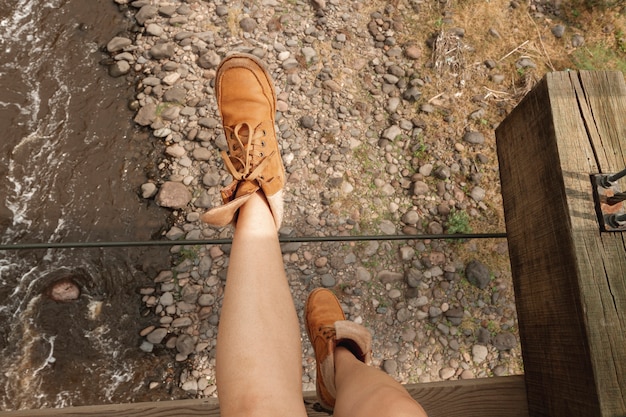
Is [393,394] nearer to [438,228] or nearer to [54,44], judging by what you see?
[438,228]

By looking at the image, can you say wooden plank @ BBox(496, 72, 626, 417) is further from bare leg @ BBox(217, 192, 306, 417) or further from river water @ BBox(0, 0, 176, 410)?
river water @ BBox(0, 0, 176, 410)

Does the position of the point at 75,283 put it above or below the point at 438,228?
below

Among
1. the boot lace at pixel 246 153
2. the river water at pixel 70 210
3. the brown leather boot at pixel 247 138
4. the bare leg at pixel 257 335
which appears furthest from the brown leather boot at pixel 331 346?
the river water at pixel 70 210

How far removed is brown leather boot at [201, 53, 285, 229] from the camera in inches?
66.6

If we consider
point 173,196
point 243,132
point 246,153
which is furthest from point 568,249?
point 173,196

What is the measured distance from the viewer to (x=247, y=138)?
6.24ft

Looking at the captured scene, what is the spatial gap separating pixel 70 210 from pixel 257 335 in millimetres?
1971

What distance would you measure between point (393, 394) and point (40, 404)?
7.10 feet

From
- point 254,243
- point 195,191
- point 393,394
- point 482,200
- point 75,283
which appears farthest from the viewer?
point 482,200

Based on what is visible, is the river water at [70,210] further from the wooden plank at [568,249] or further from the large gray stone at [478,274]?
the wooden plank at [568,249]

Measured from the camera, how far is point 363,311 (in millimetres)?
2711

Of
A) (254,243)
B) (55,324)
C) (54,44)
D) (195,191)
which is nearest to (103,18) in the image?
(54,44)

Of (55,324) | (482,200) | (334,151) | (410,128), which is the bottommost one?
(55,324)

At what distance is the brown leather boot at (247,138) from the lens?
5.55 ft
